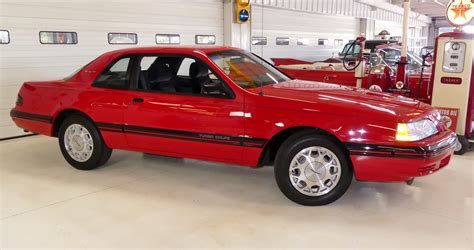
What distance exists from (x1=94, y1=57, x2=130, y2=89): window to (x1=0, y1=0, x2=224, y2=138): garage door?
2.86 m

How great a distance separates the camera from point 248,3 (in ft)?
34.0

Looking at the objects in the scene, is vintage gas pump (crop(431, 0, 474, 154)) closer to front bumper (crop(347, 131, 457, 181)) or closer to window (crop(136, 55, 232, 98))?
front bumper (crop(347, 131, 457, 181))

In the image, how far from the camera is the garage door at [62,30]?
6398 millimetres

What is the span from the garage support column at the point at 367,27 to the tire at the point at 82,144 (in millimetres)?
14729

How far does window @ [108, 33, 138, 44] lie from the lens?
7797 mm

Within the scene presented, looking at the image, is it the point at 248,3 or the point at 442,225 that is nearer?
the point at 442,225

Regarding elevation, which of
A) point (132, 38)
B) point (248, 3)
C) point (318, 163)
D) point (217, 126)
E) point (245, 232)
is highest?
point (248, 3)

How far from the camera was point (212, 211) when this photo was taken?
3.54m

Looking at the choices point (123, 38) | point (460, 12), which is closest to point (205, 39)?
point (123, 38)

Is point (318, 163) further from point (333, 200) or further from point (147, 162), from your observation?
point (147, 162)

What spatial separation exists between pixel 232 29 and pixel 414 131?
7513 millimetres

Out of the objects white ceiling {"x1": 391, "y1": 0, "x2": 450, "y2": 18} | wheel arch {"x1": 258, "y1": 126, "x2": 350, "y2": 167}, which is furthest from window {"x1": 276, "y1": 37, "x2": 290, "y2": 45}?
white ceiling {"x1": 391, "y1": 0, "x2": 450, "y2": 18}

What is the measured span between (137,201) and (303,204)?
1.51 m

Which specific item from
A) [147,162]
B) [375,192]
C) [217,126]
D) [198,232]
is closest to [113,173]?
[147,162]
